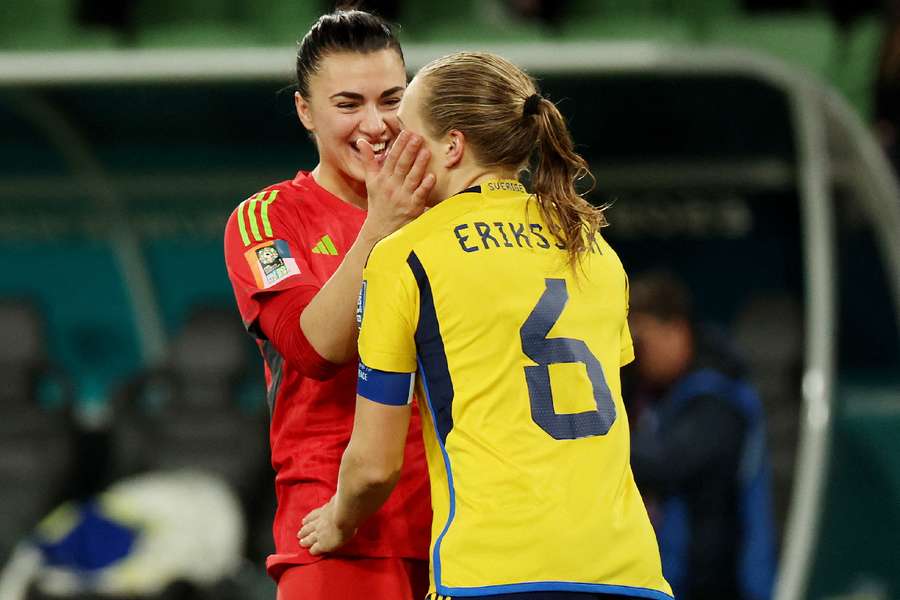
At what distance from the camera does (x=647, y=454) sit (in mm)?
5062

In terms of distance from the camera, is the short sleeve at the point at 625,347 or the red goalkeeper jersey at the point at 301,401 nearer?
the short sleeve at the point at 625,347

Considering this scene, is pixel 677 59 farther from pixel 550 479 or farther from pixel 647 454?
pixel 550 479

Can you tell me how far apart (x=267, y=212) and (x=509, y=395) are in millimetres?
695

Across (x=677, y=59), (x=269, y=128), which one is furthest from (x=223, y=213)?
(x=677, y=59)

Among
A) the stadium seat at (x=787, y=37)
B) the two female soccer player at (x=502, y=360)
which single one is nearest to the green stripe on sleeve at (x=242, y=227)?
the two female soccer player at (x=502, y=360)

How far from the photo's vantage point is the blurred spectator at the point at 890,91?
5945mm

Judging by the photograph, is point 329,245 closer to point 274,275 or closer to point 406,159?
point 274,275

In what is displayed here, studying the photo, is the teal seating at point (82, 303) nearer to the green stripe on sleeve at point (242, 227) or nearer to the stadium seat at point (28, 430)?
the stadium seat at point (28, 430)

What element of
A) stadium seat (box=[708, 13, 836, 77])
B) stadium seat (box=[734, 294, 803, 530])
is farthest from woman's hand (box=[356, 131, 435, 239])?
stadium seat (box=[708, 13, 836, 77])

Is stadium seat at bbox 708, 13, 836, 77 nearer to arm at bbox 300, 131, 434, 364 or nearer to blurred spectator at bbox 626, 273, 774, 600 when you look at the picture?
blurred spectator at bbox 626, 273, 774, 600

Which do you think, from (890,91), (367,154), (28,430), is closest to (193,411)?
(28,430)

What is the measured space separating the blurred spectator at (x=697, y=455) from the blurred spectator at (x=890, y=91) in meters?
1.39

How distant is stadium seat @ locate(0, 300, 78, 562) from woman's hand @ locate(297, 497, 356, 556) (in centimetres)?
445

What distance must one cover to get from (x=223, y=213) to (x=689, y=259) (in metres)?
2.35
